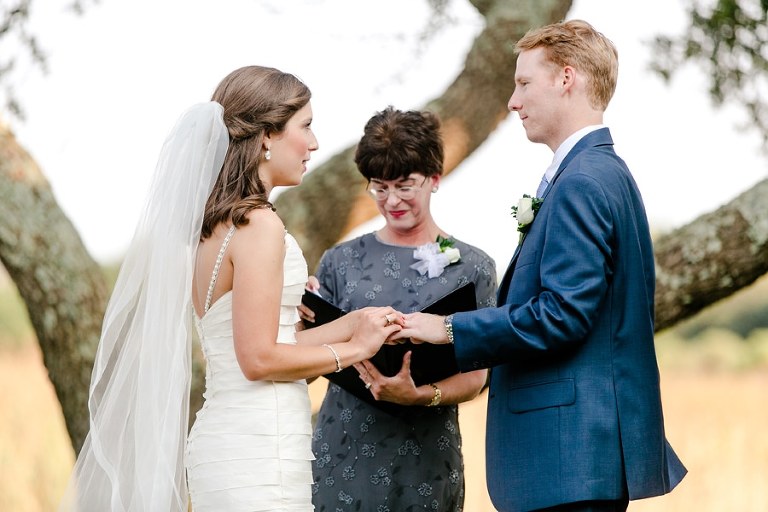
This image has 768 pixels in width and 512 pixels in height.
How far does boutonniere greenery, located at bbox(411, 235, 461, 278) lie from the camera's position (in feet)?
13.4

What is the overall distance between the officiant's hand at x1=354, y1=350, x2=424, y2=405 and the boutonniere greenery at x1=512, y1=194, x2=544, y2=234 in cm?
71

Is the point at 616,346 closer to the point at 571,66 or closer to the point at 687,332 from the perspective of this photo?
the point at 571,66

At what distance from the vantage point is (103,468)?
3.29 m

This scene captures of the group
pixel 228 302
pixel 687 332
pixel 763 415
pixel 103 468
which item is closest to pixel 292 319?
pixel 228 302

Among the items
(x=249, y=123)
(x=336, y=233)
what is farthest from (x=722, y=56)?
(x=249, y=123)

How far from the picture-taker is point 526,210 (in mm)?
3311

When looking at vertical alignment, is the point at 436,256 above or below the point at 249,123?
below

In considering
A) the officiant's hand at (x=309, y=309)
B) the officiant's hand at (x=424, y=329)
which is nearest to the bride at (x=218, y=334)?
the officiant's hand at (x=424, y=329)

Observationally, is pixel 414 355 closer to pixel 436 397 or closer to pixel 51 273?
pixel 436 397

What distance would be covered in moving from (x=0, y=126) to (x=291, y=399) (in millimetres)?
3754

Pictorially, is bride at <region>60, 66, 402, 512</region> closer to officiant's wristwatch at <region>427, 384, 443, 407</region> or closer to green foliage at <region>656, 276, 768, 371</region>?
officiant's wristwatch at <region>427, 384, 443, 407</region>

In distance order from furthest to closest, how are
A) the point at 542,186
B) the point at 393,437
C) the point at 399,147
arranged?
the point at 399,147 < the point at 393,437 < the point at 542,186

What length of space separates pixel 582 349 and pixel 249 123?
1.24 m

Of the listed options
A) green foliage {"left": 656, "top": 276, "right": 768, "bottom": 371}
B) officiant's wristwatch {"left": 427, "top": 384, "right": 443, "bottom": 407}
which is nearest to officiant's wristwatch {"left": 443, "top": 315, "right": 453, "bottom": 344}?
officiant's wristwatch {"left": 427, "top": 384, "right": 443, "bottom": 407}
